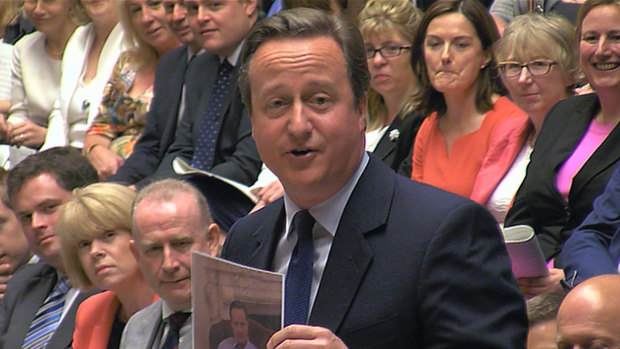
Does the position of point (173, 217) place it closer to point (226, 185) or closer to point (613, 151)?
point (226, 185)

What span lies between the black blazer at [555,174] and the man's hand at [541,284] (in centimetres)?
41

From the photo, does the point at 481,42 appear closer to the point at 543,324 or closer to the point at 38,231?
the point at 543,324

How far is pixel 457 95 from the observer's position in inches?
187

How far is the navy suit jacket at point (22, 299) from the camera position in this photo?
15.9ft

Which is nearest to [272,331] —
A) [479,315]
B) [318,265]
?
[318,265]

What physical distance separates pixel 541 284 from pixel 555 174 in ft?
2.00

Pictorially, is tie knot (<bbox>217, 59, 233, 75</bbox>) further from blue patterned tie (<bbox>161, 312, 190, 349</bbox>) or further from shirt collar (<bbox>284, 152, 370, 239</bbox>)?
shirt collar (<bbox>284, 152, 370, 239</bbox>)

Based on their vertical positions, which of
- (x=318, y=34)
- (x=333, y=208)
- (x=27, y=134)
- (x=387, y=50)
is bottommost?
(x=27, y=134)

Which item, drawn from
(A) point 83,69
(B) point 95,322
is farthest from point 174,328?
(A) point 83,69

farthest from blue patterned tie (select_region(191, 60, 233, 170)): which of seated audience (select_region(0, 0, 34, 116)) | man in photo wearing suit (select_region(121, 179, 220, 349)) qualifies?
seated audience (select_region(0, 0, 34, 116))

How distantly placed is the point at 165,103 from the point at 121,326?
1.89 m

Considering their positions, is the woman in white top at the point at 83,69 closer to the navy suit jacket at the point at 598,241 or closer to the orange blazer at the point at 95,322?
the orange blazer at the point at 95,322

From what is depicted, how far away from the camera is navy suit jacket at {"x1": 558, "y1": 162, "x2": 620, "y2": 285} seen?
11.6 ft

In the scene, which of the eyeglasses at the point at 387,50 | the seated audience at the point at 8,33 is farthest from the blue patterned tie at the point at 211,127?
the seated audience at the point at 8,33
